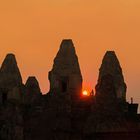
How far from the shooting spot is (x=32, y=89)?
4753cm

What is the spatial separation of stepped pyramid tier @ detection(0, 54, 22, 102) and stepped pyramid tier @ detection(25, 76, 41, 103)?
3.24ft

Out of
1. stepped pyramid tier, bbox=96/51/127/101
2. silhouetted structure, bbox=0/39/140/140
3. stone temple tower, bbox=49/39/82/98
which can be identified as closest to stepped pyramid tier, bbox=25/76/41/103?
silhouetted structure, bbox=0/39/140/140

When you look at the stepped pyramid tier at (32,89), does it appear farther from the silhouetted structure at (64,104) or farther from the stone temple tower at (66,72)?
the stone temple tower at (66,72)

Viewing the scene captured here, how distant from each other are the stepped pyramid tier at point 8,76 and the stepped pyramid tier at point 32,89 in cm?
99

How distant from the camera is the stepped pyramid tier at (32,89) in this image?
152 ft

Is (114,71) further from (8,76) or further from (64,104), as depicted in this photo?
(8,76)

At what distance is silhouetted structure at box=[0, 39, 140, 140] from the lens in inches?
1314

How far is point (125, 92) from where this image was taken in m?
45.1

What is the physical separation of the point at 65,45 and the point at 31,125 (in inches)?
239

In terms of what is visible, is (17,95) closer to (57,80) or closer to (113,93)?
(57,80)

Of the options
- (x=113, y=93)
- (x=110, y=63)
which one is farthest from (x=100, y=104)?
(x=110, y=63)

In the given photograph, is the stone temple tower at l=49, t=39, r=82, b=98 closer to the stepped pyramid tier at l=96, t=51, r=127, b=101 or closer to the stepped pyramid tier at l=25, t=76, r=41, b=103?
the stepped pyramid tier at l=25, t=76, r=41, b=103

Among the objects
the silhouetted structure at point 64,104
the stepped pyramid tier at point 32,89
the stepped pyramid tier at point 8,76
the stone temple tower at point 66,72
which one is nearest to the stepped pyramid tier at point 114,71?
the silhouetted structure at point 64,104

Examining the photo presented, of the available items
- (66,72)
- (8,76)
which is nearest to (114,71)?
(66,72)
